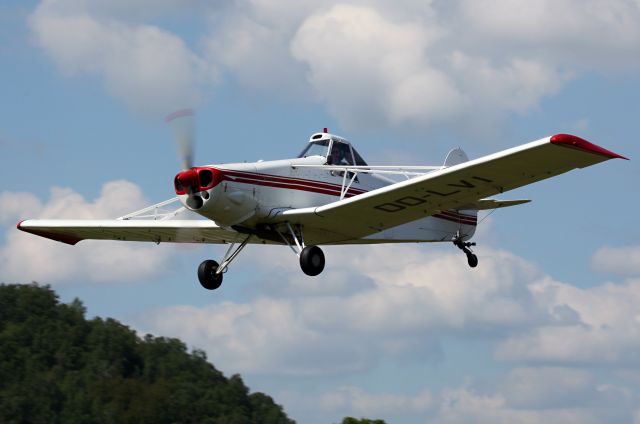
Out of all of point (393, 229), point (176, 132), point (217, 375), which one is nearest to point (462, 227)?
point (393, 229)

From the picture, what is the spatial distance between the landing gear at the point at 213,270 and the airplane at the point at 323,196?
0.06ft

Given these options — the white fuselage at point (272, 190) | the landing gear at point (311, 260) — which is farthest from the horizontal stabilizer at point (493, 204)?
the landing gear at point (311, 260)

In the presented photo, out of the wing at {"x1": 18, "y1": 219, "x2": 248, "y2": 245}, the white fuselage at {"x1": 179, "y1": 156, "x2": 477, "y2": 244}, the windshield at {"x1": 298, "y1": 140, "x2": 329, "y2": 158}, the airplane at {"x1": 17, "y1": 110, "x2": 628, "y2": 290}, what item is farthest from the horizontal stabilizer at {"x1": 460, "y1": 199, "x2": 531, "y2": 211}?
the wing at {"x1": 18, "y1": 219, "x2": 248, "y2": 245}

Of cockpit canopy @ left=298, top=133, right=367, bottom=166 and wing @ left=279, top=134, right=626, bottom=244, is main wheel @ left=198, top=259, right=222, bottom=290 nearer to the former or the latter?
wing @ left=279, top=134, right=626, bottom=244

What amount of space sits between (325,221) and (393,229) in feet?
7.69

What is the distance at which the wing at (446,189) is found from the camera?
1641 cm

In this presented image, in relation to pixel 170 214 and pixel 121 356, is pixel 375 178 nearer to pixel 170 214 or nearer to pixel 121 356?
pixel 170 214

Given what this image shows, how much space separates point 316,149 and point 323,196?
950 millimetres

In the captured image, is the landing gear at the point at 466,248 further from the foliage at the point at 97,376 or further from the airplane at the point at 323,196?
→ the foliage at the point at 97,376

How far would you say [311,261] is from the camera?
61.8 ft

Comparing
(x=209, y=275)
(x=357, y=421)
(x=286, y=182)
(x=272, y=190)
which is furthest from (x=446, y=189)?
(x=357, y=421)

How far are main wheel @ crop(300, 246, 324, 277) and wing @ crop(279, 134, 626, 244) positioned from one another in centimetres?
59

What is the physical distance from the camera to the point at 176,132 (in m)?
19.0

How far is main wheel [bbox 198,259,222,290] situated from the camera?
20125 millimetres
